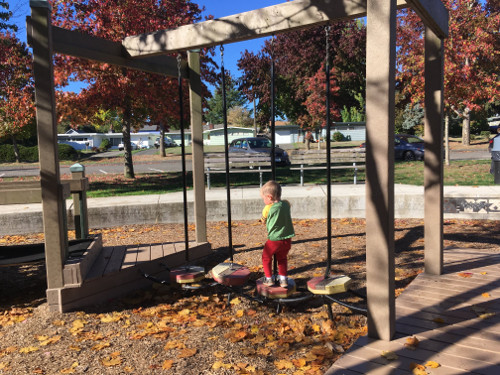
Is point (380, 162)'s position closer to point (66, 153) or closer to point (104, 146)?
point (66, 153)

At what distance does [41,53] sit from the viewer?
3711 mm

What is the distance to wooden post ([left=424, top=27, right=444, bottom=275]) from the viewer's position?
411cm

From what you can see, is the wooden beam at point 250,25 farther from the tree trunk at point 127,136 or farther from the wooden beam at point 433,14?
the tree trunk at point 127,136

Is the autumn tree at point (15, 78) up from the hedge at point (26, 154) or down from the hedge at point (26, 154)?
up

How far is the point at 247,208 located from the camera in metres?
8.14

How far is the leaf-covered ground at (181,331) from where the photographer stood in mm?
2959

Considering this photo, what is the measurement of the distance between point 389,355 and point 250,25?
9.93 ft

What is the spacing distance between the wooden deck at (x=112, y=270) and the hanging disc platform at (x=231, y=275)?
0.99m

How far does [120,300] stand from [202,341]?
4.45ft

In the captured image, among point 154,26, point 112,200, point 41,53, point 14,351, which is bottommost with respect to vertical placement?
point 14,351

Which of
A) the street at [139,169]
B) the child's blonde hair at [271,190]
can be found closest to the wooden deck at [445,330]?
the child's blonde hair at [271,190]

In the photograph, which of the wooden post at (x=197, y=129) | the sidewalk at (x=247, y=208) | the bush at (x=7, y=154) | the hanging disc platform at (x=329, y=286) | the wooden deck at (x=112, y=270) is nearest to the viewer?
the hanging disc platform at (x=329, y=286)

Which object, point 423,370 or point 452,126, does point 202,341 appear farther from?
point 452,126

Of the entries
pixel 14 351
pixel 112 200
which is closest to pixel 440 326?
pixel 14 351
